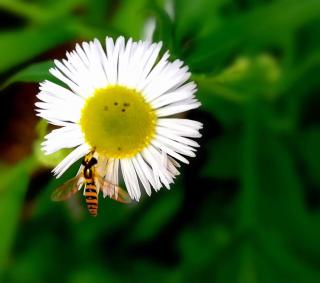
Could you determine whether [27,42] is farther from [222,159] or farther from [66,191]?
[66,191]

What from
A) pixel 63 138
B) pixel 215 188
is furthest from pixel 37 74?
pixel 215 188

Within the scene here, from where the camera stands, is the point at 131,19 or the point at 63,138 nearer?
the point at 63,138

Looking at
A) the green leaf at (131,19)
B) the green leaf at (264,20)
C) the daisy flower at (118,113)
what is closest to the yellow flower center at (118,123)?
the daisy flower at (118,113)

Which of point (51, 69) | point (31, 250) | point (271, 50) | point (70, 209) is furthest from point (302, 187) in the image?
point (51, 69)

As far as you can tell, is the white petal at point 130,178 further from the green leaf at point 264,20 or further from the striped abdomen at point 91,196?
the green leaf at point 264,20

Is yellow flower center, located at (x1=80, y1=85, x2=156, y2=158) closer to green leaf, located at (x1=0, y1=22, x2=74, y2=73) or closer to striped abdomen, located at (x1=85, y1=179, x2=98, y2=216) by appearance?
striped abdomen, located at (x1=85, y1=179, x2=98, y2=216)
